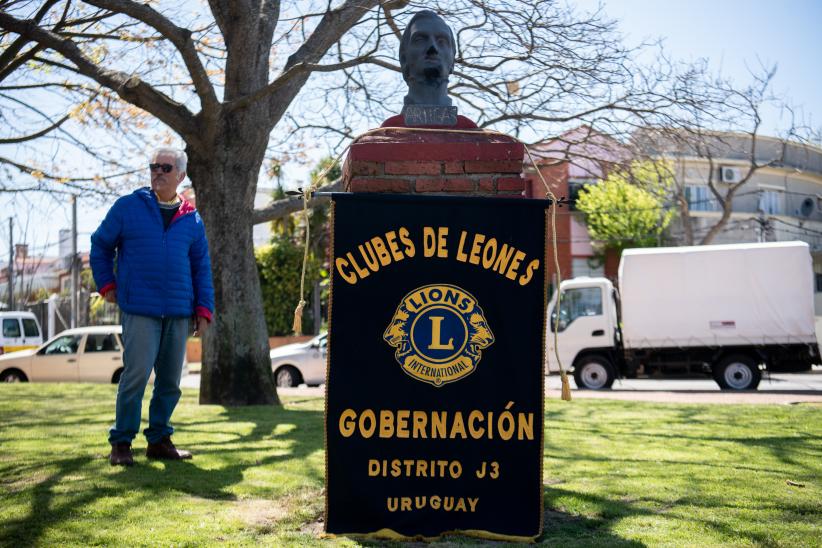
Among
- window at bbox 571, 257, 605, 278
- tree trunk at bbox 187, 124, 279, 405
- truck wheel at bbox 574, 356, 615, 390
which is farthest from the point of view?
window at bbox 571, 257, 605, 278

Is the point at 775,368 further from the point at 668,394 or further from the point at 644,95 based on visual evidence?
the point at 644,95

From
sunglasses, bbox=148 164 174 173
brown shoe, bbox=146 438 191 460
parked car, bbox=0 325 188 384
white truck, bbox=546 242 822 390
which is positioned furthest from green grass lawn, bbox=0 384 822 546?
parked car, bbox=0 325 188 384

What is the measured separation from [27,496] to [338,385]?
186 centimetres

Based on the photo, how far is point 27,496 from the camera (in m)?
4.19

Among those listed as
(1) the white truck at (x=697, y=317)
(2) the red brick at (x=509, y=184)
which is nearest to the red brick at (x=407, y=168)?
(2) the red brick at (x=509, y=184)

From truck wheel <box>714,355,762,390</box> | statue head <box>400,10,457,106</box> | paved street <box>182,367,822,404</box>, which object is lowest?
paved street <box>182,367,822,404</box>

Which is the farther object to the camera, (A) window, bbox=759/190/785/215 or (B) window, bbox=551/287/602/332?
(A) window, bbox=759/190/785/215

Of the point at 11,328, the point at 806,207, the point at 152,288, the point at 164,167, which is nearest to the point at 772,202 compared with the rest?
the point at 806,207

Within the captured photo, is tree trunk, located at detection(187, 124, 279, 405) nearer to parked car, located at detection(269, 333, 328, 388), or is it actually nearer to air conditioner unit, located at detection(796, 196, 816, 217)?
parked car, located at detection(269, 333, 328, 388)

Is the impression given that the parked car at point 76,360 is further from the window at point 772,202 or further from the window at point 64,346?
the window at point 772,202

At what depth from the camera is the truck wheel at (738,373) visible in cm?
1664

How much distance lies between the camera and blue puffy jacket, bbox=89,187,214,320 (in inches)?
202

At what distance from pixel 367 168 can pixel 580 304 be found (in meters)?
14.8

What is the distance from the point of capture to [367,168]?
157 inches
